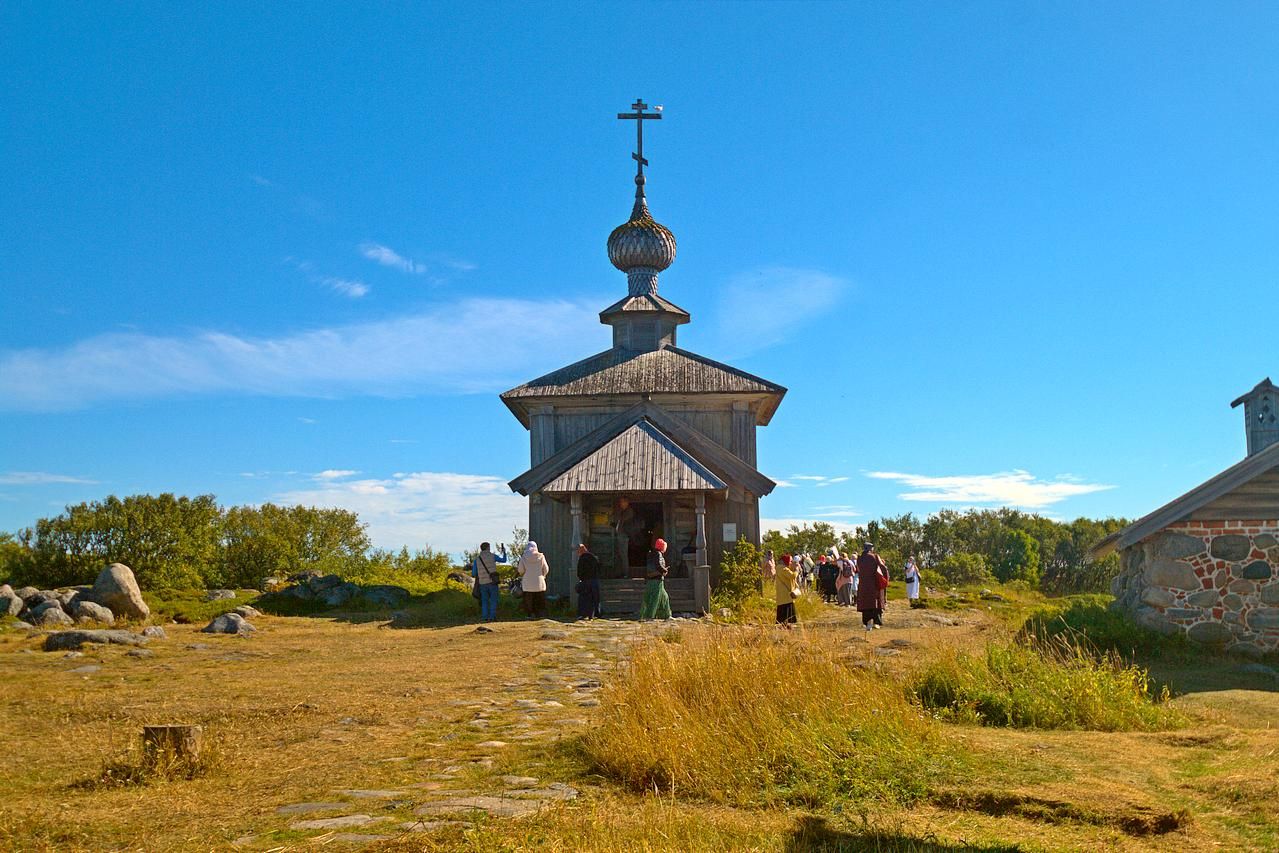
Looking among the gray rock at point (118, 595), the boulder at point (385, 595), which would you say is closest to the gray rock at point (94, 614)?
the gray rock at point (118, 595)

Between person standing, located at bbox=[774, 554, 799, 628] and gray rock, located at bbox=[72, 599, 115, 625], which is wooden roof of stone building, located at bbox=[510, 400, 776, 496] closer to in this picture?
person standing, located at bbox=[774, 554, 799, 628]

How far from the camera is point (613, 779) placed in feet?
23.3

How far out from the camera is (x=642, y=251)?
106ft

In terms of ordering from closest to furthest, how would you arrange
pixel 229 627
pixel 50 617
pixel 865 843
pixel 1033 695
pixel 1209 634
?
pixel 865 843, pixel 1033 695, pixel 1209 634, pixel 229 627, pixel 50 617

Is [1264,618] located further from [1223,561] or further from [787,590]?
[787,590]

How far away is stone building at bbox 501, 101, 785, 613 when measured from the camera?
931 inches

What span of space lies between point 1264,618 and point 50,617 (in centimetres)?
1938

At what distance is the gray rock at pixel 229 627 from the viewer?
62.9ft

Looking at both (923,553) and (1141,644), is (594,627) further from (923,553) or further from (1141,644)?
(923,553)

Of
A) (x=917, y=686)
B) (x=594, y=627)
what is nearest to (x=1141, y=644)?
(x=917, y=686)

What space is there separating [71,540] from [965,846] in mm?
26340

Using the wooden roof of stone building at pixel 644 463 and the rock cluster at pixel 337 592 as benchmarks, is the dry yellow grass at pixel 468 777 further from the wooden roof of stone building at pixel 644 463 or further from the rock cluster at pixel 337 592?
the rock cluster at pixel 337 592

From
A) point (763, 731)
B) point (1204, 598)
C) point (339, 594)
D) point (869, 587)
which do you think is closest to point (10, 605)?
point (339, 594)

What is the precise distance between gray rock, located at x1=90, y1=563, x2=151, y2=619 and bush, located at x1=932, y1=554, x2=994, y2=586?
89.0 ft
